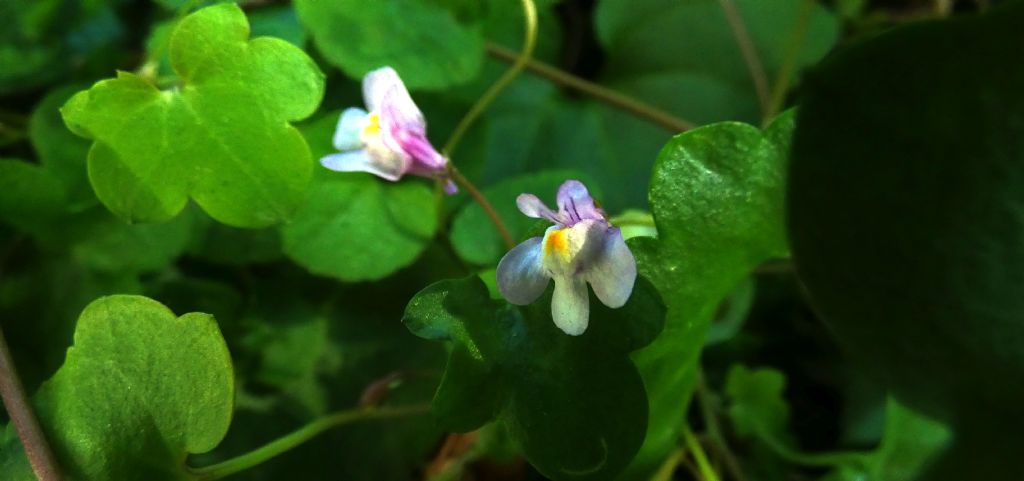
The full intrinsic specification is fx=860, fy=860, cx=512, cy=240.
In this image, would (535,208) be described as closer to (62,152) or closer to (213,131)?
(213,131)

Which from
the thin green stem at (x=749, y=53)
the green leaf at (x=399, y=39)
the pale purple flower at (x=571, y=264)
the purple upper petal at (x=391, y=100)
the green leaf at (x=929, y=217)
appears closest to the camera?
the green leaf at (x=929, y=217)

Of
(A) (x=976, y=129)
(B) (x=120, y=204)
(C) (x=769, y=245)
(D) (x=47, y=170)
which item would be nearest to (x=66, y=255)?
(D) (x=47, y=170)

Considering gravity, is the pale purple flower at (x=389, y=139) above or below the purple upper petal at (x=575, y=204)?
below

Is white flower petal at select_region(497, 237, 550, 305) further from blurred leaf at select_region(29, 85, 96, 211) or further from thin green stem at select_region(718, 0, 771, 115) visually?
thin green stem at select_region(718, 0, 771, 115)


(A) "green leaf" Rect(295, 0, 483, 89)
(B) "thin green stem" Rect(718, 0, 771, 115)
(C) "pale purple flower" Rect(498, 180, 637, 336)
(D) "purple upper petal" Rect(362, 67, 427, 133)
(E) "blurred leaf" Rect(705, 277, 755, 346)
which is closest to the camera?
(C) "pale purple flower" Rect(498, 180, 637, 336)

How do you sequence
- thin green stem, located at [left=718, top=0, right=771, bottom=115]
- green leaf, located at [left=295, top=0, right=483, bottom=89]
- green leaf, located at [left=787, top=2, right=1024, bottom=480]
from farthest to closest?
thin green stem, located at [left=718, top=0, right=771, bottom=115] < green leaf, located at [left=295, top=0, right=483, bottom=89] < green leaf, located at [left=787, top=2, right=1024, bottom=480]

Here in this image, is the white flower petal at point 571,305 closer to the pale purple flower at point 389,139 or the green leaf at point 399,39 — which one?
the pale purple flower at point 389,139

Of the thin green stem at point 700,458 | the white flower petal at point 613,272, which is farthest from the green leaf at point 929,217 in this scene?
the thin green stem at point 700,458

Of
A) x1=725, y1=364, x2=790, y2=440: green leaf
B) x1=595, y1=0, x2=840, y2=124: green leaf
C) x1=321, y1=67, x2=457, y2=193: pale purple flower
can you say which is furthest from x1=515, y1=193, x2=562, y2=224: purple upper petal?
x1=595, y1=0, x2=840, y2=124: green leaf

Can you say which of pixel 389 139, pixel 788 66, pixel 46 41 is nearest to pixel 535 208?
pixel 389 139

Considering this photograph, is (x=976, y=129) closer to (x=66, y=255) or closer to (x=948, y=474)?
(x=948, y=474)
